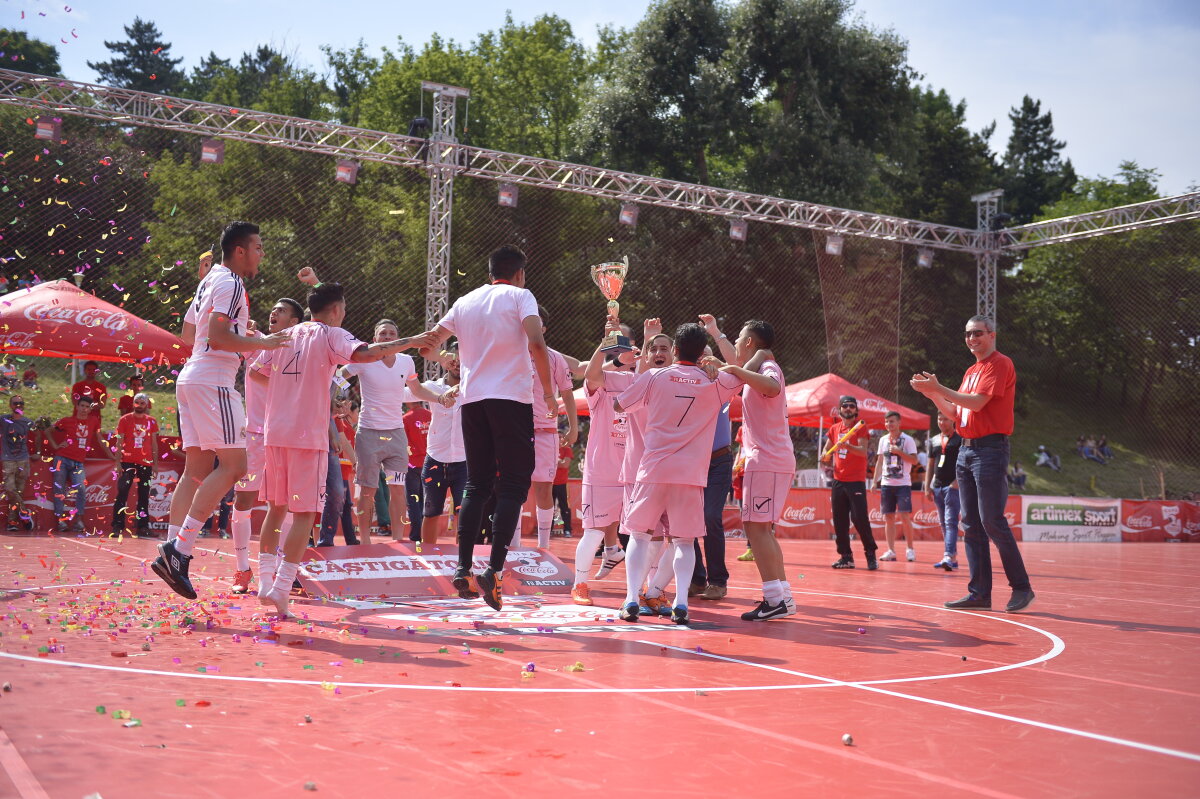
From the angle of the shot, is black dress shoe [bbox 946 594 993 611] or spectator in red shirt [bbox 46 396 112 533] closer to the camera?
black dress shoe [bbox 946 594 993 611]

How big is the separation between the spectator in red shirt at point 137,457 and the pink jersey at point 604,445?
8.32 meters

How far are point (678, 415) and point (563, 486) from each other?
1016 centimetres

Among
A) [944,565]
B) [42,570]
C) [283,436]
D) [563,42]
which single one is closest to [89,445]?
[42,570]

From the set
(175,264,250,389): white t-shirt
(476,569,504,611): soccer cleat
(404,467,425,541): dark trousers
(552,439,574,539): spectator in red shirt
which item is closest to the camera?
(476,569,504,611): soccer cleat

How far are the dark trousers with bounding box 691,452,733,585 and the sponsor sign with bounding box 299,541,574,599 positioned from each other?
3.79ft

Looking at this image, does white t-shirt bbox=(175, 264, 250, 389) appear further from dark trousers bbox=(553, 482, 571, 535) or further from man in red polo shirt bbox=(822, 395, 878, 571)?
dark trousers bbox=(553, 482, 571, 535)

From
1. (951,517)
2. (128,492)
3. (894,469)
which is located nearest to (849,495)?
(951,517)

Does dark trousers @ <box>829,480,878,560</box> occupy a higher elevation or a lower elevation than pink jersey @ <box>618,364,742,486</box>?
lower

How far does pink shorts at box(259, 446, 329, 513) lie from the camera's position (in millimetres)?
6168

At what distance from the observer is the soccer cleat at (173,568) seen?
5879 millimetres

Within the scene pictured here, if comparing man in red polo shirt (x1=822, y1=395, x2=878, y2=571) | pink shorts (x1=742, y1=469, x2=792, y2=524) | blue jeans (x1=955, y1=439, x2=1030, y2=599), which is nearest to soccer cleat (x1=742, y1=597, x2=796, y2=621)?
pink shorts (x1=742, y1=469, x2=792, y2=524)

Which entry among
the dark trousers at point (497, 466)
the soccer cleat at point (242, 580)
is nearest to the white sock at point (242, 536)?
the soccer cleat at point (242, 580)

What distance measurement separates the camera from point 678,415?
6348 millimetres

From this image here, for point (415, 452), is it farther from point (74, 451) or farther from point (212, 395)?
point (212, 395)
